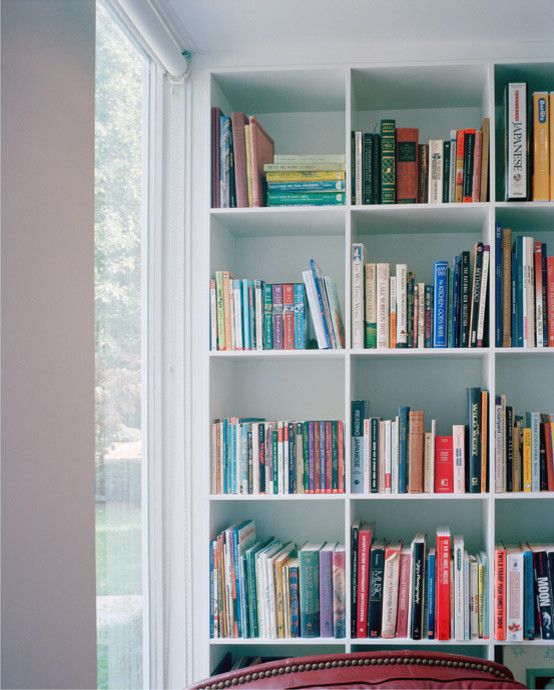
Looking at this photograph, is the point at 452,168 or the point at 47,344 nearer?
the point at 47,344

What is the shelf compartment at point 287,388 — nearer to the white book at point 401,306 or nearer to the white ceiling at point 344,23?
the white book at point 401,306

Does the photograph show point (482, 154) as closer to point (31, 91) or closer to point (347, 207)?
point (347, 207)

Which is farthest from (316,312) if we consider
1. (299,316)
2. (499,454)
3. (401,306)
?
(499,454)

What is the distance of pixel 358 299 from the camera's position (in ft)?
8.75

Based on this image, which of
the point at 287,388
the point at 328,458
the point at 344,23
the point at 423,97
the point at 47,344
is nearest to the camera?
the point at 47,344

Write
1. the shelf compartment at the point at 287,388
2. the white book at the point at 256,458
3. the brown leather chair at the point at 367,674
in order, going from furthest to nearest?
the shelf compartment at the point at 287,388
the white book at the point at 256,458
the brown leather chair at the point at 367,674

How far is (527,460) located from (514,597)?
43cm

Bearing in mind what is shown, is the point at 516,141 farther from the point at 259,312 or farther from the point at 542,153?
the point at 259,312

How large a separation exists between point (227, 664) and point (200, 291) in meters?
1.27

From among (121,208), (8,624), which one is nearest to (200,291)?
(121,208)

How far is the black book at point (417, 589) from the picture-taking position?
261 cm

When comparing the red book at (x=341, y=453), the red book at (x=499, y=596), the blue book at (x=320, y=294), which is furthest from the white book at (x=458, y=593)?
the blue book at (x=320, y=294)

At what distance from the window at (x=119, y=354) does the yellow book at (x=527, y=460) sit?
3.94 ft

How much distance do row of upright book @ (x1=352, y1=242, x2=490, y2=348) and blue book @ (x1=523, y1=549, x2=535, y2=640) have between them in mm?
696
